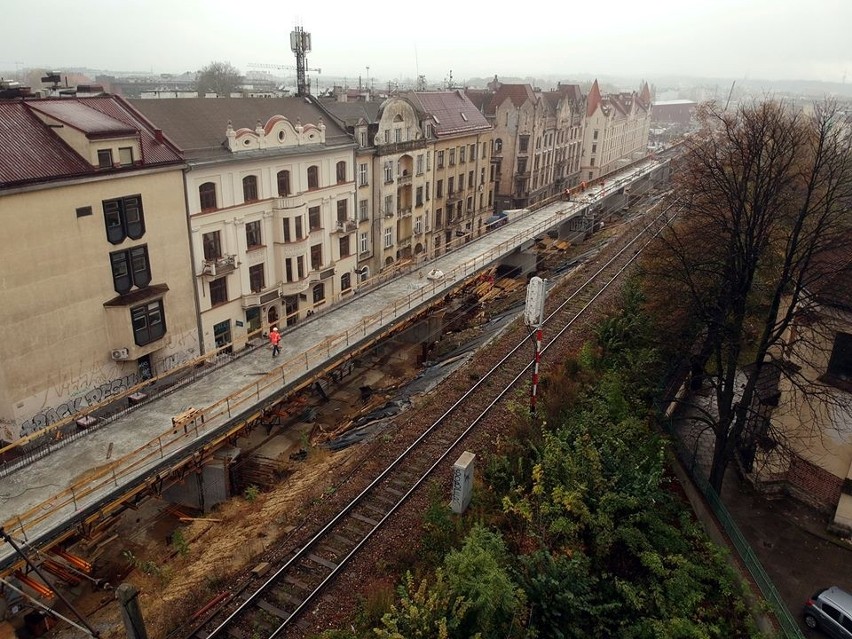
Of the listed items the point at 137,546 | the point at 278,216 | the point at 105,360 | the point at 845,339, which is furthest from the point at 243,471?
the point at 845,339

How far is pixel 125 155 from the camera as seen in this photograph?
88.4 feet

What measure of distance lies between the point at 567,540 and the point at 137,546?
1499 cm

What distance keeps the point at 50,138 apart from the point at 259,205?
1086cm

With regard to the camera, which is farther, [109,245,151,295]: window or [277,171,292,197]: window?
[277,171,292,197]: window

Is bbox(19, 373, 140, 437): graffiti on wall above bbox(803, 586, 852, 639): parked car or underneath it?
above

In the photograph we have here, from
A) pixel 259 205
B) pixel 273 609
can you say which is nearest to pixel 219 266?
pixel 259 205

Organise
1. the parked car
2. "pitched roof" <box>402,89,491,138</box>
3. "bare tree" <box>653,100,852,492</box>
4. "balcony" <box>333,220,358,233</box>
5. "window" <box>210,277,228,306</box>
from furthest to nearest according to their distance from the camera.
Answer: "pitched roof" <box>402,89,491,138</box> → "balcony" <box>333,220,358,233</box> → "window" <box>210,277,228,306</box> → "bare tree" <box>653,100,852,492</box> → the parked car

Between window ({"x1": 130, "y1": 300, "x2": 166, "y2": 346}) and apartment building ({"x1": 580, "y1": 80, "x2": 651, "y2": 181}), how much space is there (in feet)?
237

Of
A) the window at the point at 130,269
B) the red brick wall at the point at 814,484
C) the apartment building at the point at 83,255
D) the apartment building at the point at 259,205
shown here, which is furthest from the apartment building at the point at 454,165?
the red brick wall at the point at 814,484

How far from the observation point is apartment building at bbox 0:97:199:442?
23734 mm

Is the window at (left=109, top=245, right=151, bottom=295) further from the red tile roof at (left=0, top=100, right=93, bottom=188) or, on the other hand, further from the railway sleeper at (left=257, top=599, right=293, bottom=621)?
the railway sleeper at (left=257, top=599, right=293, bottom=621)

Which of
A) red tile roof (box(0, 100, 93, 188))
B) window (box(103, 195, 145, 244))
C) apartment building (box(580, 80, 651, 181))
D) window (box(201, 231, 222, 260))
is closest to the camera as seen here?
red tile roof (box(0, 100, 93, 188))

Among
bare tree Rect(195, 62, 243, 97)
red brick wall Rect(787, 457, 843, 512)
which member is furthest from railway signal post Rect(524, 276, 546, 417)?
bare tree Rect(195, 62, 243, 97)

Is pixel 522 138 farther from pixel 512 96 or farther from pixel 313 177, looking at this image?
pixel 313 177
